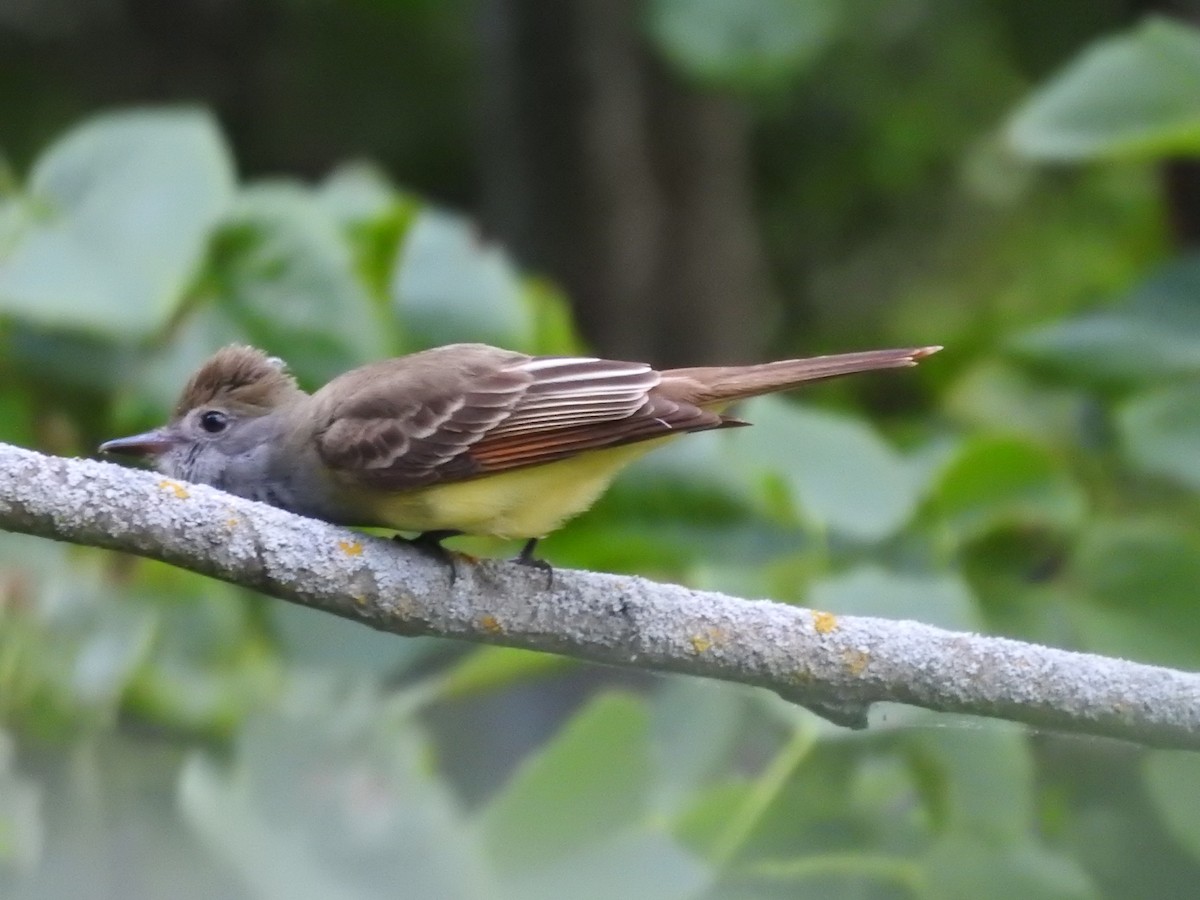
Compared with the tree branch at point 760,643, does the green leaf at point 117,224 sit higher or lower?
higher

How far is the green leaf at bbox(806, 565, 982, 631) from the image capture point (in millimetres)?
3535

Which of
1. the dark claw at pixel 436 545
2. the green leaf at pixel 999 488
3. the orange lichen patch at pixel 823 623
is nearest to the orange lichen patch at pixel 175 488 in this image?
the dark claw at pixel 436 545

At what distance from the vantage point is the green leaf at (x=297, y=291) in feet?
14.3

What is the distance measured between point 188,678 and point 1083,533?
221 cm

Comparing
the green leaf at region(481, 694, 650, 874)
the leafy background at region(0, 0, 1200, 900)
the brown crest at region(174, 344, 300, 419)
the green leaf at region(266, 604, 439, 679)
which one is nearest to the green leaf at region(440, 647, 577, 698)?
the leafy background at region(0, 0, 1200, 900)

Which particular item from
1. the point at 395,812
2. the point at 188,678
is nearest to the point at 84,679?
→ the point at 188,678

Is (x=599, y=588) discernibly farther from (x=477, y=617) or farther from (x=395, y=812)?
(x=395, y=812)

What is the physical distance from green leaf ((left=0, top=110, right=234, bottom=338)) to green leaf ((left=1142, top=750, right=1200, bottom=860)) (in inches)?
98.2

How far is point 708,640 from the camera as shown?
2.37 m

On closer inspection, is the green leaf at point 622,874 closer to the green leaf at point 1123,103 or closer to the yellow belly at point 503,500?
the yellow belly at point 503,500

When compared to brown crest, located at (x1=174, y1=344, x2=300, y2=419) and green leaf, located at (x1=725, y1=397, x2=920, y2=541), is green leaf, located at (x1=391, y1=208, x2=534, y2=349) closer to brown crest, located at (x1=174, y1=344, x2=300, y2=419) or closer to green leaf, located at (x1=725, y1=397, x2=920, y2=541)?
green leaf, located at (x1=725, y1=397, x2=920, y2=541)

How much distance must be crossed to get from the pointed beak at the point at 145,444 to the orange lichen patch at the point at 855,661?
136 centimetres

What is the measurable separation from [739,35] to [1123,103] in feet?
4.16

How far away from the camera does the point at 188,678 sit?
4020 mm
